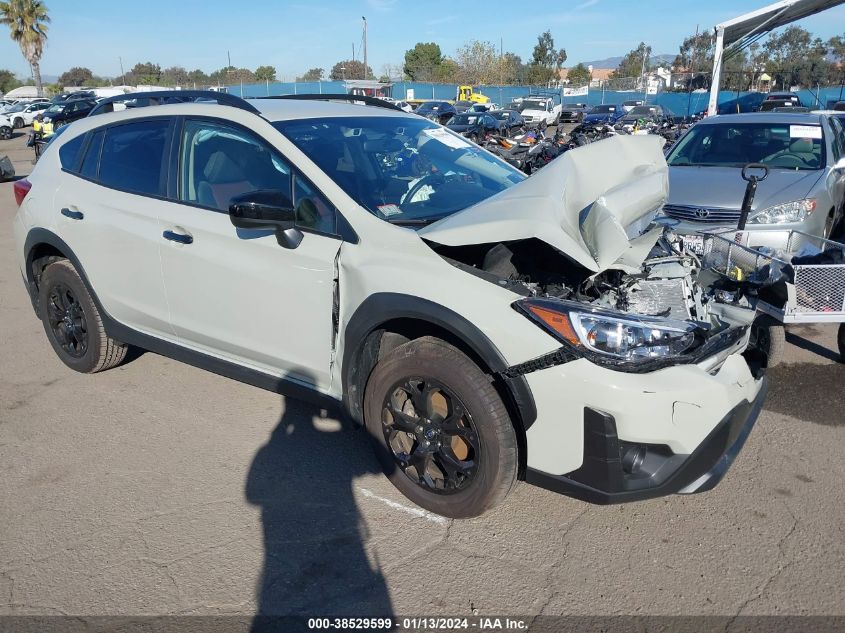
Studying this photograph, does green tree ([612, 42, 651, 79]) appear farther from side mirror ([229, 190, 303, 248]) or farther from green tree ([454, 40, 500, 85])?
side mirror ([229, 190, 303, 248])

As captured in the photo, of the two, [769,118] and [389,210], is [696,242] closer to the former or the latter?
[389,210]

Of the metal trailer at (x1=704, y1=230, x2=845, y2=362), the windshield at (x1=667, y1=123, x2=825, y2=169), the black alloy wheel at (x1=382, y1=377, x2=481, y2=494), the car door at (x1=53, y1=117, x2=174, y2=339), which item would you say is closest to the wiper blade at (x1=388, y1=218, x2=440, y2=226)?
the black alloy wheel at (x1=382, y1=377, x2=481, y2=494)

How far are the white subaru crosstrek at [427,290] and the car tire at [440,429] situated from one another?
10 millimetres

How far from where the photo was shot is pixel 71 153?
467 centimetres

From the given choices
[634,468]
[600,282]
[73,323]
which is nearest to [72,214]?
[73,323]

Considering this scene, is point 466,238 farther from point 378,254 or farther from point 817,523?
point 817,523

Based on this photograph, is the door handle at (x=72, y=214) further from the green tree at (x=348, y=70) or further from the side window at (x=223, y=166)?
the green tree at (x=348, y=70)

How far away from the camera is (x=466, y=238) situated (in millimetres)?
2852

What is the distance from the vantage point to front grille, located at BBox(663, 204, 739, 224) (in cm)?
611

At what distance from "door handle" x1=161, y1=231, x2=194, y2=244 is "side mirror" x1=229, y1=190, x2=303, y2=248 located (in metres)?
0.65

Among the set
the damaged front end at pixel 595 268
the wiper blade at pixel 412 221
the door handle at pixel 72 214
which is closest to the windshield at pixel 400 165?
the wiper blade at pixel 412 221

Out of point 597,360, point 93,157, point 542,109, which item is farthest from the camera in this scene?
point 542,109

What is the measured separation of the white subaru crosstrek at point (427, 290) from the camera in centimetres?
263

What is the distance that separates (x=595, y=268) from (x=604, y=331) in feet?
0.95
